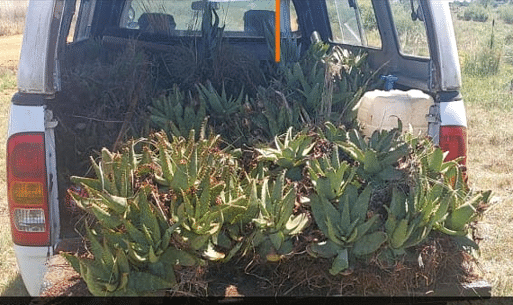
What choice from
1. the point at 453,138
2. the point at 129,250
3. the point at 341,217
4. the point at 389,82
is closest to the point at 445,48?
the point at 453,138

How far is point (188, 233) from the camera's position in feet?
5.96

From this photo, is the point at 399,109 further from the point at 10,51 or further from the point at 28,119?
the point at 10,51

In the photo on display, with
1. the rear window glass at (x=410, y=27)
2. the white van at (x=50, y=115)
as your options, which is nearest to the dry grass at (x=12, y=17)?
the rear window glass at (x=410, y=27)

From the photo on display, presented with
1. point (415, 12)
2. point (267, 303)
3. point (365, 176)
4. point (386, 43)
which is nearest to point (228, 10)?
point (386, 43)

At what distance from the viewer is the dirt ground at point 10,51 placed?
15.7 m

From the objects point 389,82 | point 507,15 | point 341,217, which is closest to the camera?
point 341,217

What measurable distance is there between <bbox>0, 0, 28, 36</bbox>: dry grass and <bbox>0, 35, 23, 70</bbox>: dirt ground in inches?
25.4

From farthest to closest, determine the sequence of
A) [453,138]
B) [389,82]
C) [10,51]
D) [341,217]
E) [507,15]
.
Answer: [507,15] < [10,51] < [389,82] < [453,138] < [341,217]

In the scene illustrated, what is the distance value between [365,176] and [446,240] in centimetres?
34

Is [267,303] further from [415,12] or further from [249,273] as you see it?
[415,12]

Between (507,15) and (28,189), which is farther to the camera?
(507,15)

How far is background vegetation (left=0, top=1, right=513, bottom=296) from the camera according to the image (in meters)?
3.76

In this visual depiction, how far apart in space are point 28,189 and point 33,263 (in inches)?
13.6

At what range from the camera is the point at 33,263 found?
2.60 meters
